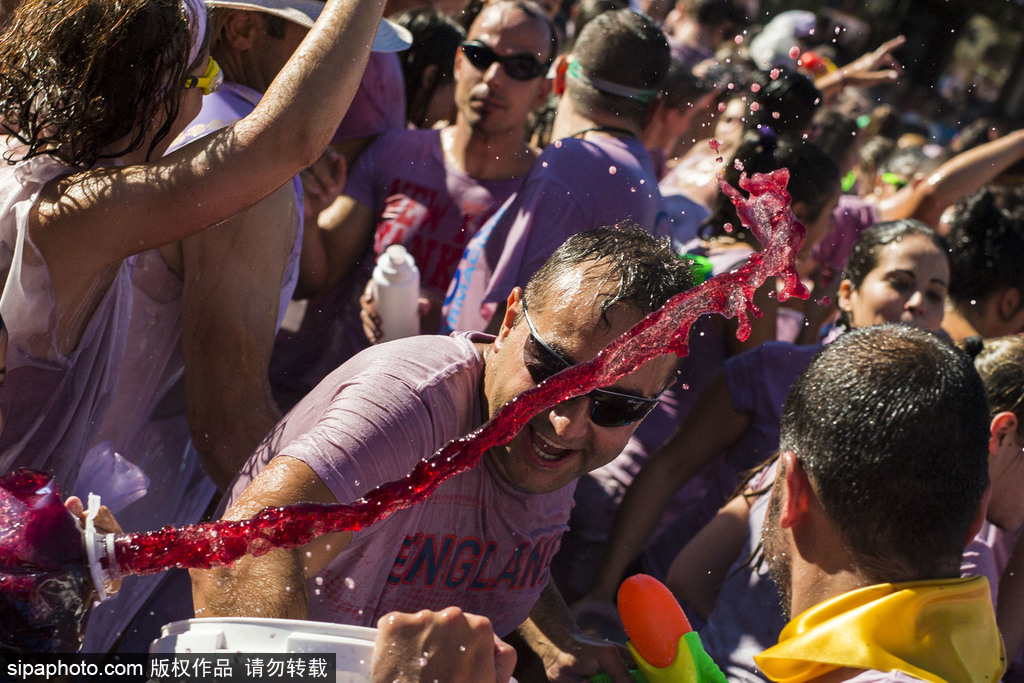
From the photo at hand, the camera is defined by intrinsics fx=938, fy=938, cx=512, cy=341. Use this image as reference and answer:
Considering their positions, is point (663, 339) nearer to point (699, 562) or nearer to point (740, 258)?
point (699, 562)

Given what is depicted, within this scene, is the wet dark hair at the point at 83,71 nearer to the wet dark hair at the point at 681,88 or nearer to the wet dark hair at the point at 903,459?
the wet dark hair at the point at 903,459

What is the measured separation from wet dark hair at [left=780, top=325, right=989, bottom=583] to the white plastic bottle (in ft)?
4.42

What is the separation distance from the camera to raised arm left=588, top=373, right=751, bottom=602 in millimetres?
2797

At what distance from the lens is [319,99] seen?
1.70 metres

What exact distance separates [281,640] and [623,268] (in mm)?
949

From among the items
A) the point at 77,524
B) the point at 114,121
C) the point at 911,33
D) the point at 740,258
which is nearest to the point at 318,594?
the point at 77,524

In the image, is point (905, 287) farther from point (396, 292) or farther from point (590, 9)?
point (590, 9)

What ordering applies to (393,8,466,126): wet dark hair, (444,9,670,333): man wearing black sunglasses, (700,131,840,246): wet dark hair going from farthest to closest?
1. (393,8,466,126): wet dark hair
2. (700,131,840,246): wet dark hair
3. (444,9,670,333): man wearing black sunglasses

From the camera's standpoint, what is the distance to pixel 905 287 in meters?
3.17

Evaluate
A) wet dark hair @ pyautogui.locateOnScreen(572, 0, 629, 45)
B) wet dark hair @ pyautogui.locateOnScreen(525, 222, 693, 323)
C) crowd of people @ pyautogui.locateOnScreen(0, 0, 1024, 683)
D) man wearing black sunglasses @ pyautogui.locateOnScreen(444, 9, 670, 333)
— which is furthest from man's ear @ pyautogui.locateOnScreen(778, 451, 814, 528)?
wet dark hair @ pyautogui.locateOnScreen(572, 0, 629, 45)

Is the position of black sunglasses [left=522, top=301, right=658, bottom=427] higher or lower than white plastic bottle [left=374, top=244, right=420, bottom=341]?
higher

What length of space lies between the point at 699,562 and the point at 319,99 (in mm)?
1571

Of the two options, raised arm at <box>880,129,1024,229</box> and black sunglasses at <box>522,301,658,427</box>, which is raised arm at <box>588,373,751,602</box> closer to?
black sunglasses at <box>522,301,658,427</box>

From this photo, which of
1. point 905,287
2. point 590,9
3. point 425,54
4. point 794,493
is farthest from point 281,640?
point 590,9
